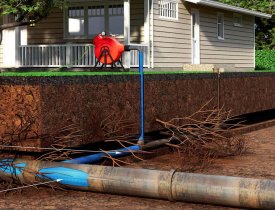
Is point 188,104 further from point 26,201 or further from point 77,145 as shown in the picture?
point 26,201

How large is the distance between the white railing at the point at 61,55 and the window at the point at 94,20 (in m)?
1.22

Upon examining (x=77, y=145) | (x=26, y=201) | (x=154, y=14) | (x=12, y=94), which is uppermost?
(x=154, y=14)

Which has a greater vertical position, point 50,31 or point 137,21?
point 137,21

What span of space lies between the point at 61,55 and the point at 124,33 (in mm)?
3379

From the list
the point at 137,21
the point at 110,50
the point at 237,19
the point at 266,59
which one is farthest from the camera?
the point at 266,59

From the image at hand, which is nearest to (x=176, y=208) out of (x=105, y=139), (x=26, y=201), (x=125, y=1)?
(x=26, y=201)

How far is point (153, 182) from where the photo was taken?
21.7 feet

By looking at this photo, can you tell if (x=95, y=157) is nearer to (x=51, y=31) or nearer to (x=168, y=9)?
(x=168, y=9)

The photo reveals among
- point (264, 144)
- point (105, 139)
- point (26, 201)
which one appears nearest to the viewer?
point (26, 201)

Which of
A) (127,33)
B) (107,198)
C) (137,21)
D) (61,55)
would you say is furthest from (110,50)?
(107,198)

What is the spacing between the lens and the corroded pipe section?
6148 mm

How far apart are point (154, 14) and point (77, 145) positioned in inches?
584

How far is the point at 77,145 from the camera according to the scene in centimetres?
792

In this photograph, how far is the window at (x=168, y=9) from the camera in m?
23.0
